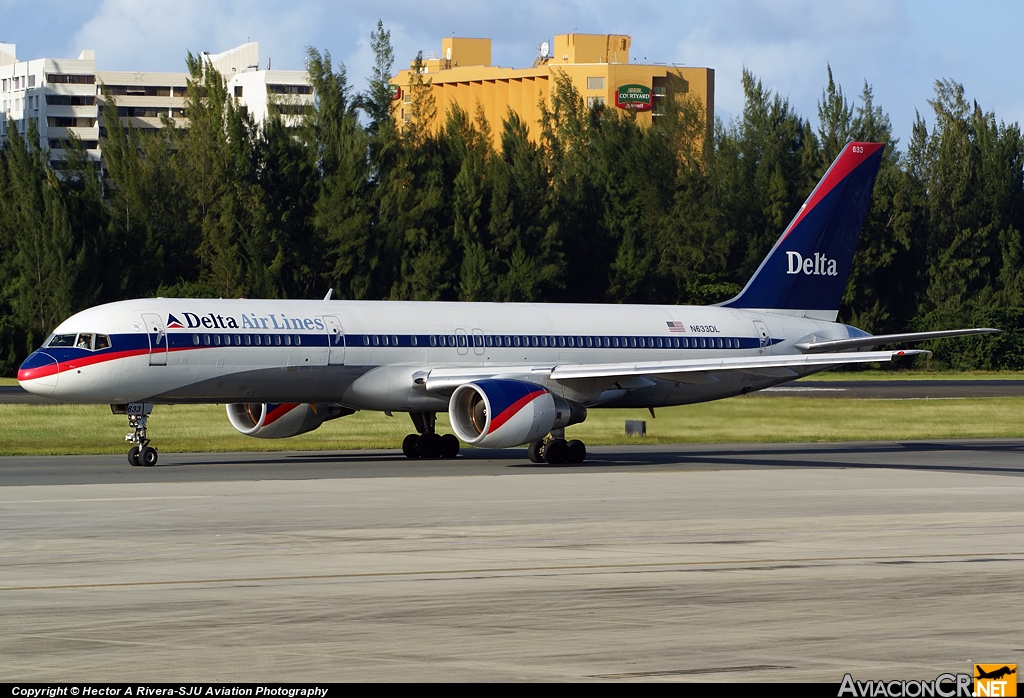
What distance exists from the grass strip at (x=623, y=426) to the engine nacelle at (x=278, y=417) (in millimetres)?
2327

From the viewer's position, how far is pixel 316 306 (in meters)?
32.2

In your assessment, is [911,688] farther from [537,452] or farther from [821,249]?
[821,249]

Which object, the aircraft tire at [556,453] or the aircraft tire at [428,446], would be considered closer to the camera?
the aircraft tire at [556,453]

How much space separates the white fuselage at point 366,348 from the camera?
29.1 meters

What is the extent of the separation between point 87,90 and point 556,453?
17488 centimetres

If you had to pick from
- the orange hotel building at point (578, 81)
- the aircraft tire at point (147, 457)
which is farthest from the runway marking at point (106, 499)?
the orange hotel building at point (578, 81)

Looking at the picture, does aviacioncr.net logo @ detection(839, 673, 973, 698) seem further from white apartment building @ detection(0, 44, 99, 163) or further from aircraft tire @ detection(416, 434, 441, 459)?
white apartment building @ detection(0, 44, 99, 163)

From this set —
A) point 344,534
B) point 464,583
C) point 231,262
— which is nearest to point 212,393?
point 344,534

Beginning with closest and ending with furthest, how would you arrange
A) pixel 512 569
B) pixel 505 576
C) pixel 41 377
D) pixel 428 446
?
pixel 505 576
pixel 512 569
pixel 41 377
pixel 428 446

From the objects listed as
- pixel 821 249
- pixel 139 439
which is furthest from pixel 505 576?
pixel 821 249

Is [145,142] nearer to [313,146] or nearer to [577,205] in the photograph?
Result: [313,146]

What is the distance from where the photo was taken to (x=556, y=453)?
3144 cm

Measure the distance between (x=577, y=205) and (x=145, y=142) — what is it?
1033 inches

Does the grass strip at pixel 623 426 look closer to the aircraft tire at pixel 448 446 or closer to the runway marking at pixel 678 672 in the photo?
the aircraft tire at pixel 448 446
